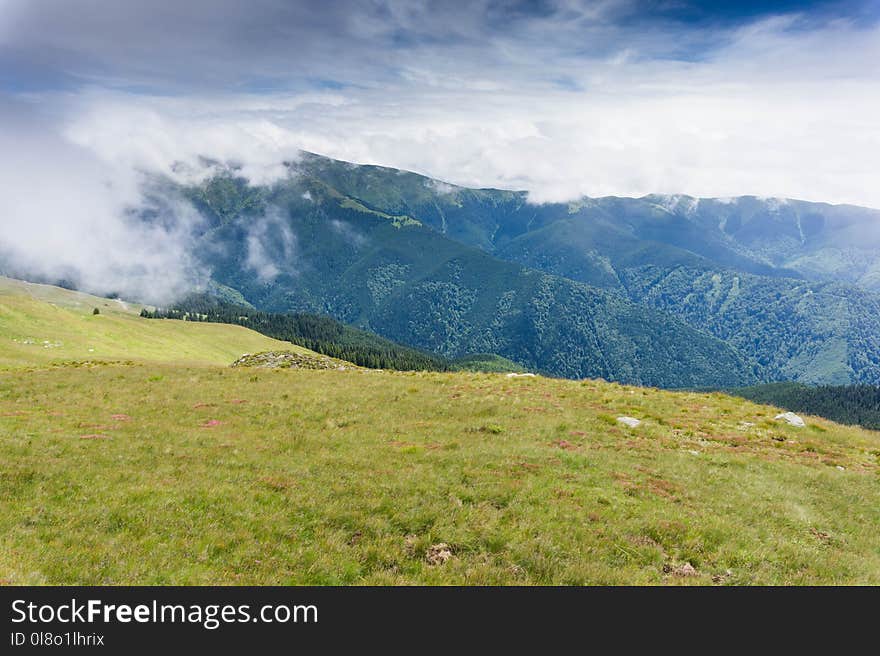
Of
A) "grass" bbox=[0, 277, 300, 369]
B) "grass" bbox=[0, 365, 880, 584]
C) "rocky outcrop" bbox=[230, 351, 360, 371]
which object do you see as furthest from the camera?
"grass" bbox=[0, 277, 300, 369]

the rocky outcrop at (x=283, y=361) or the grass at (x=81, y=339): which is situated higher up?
the rocky outcrop at (x=283, y=361)

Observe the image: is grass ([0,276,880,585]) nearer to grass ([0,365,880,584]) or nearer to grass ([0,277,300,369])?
grass ([0,365,880,584])

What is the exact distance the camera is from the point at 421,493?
52.6ft

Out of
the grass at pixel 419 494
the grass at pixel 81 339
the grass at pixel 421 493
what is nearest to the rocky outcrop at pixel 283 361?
the grass at pixel 81 339

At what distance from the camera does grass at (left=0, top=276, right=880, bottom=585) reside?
1164cm

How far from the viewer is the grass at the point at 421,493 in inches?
458

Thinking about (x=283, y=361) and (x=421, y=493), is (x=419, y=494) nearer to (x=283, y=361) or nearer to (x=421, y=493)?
(x=421, y=493)

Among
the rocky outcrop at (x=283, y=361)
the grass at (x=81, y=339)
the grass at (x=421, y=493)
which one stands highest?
the grass at (x=421, y=493)

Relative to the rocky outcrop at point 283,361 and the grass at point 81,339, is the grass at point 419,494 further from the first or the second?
the grass at point 81,339

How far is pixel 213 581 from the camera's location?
1029 cm

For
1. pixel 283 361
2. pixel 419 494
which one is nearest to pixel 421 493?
pixel 419 494

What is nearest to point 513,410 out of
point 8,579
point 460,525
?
point 460,525

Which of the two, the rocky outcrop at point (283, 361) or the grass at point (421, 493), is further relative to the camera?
the rocky outcrop at point (283, 361)

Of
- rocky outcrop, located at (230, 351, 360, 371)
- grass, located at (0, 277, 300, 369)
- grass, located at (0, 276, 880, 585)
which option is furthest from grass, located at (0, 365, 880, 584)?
grass, located at (0, 277, 300, 369)
